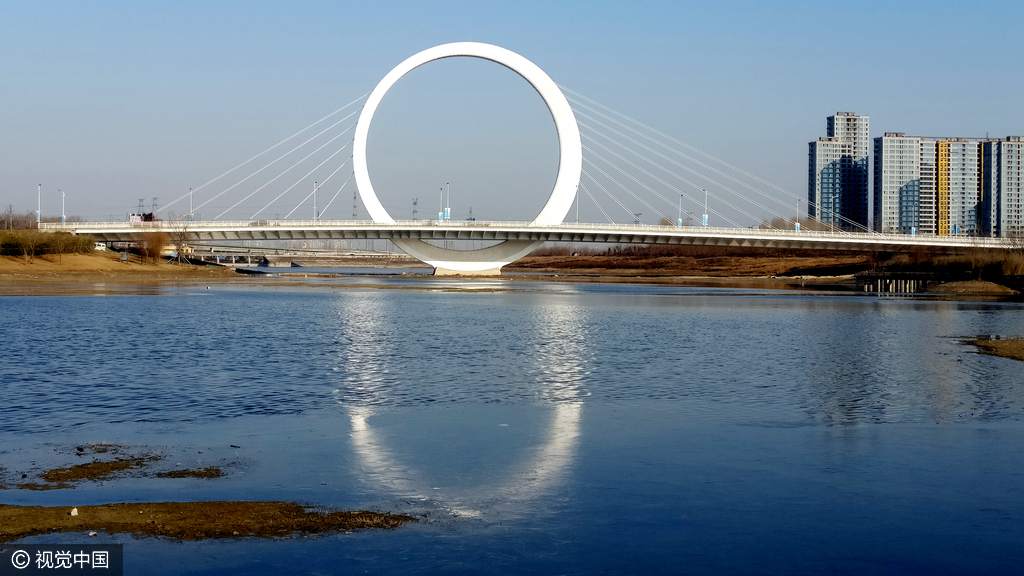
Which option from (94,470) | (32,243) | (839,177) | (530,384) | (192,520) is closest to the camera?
(192,520)

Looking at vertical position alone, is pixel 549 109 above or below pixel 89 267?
above

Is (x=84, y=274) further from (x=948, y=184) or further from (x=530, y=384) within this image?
(x=948, y=184)

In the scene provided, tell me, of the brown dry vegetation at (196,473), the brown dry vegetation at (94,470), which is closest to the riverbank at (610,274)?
the brown dry vegetation at (94,470)

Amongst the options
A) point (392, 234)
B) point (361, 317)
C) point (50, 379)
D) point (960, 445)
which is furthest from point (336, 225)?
point (960, 445)

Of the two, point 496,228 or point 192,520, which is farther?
point 496,228

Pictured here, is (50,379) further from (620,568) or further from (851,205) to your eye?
(851,205)

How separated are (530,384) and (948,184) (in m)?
114

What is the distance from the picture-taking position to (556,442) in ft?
36.9

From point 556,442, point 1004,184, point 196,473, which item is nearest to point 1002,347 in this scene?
point 556,442

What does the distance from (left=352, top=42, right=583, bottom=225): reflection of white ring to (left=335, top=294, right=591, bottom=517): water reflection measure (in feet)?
140

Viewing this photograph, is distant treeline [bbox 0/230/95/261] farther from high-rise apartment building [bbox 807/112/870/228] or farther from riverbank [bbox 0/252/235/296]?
high-rise apartment building [bbox 807/112/870/228]

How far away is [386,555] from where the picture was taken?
278 inches

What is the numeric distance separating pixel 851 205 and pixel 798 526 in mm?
132467

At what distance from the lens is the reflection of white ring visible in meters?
72.4
